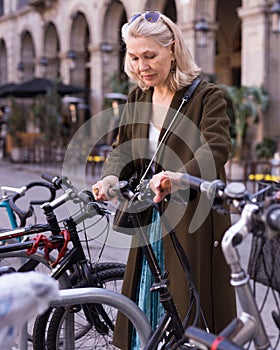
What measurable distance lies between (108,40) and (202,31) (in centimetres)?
639

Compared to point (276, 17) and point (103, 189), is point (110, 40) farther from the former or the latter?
point (103, 189)

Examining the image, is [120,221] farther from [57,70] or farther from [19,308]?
[57,70]

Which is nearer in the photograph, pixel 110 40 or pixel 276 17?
pixel 276 17

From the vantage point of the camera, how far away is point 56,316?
296cm

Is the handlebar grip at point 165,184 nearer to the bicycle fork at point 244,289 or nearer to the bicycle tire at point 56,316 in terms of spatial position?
the bicycle fork at point 244,289

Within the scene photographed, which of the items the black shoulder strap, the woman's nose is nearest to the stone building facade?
the black shoulder strap

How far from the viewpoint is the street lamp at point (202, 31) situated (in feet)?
53.1

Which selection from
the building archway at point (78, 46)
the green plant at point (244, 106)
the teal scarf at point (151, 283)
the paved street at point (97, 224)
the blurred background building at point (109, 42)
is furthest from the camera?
the building archway at point (78, 46)

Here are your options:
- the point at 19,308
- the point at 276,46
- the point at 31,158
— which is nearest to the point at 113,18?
the point at 31,158

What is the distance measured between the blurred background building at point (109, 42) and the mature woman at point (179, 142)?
35.2ft

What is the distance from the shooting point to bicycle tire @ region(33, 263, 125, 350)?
9.69 ft

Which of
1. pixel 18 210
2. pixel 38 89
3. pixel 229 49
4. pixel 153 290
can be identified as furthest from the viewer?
pixel 229 49

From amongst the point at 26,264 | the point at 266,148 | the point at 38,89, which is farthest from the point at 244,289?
the point at 38,89

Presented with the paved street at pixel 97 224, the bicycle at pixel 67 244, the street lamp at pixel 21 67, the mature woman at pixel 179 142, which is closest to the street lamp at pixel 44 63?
the street lamp at pixel 21 67
